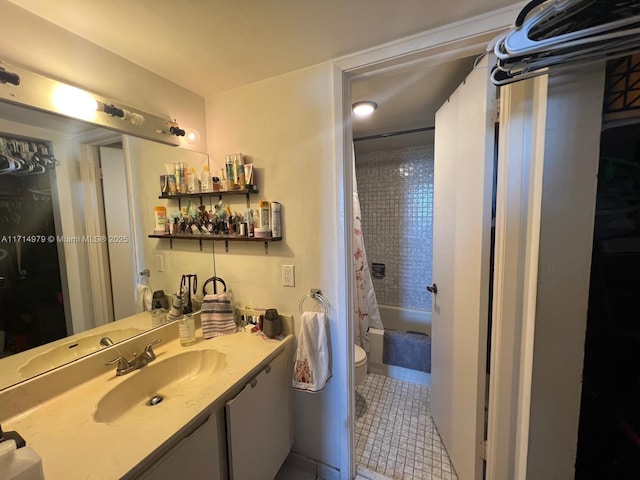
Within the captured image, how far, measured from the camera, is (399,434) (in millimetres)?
1692

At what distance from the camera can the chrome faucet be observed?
1.06 metres

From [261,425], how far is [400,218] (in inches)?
90.2

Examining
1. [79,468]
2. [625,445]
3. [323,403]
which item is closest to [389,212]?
[323,403]

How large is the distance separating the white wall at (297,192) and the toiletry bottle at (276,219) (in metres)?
0.03

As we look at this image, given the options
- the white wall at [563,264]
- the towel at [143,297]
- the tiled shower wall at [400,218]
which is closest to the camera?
the white wall at [563,264]

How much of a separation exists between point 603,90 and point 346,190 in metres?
0.93

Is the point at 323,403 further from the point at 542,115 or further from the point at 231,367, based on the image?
the point at 542,115

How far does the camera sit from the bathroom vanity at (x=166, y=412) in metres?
0.71

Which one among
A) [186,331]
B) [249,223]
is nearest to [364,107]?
[249,223]

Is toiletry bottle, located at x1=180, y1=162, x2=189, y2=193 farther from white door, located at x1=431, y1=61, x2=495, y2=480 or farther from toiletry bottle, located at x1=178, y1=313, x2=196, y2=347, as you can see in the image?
white door, located at x1=431, y1=61, x2=495, y2=480

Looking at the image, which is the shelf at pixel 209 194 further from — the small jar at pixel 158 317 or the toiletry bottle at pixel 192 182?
the small jar at pixel 158 317

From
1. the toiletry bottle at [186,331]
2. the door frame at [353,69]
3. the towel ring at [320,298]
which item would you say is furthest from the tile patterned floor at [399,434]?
the toiletry bottle at [186,331]

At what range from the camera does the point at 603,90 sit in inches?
31.6

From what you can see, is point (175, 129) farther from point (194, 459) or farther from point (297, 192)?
point (194, 459)
